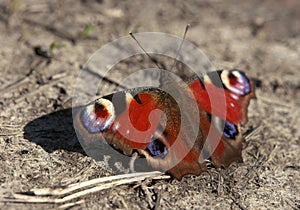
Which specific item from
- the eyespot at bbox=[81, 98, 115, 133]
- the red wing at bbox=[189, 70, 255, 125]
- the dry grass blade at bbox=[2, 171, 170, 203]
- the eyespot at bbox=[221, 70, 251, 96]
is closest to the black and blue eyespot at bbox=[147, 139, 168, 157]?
the dry grass blade at bbox=[2, 171, 170, 203]

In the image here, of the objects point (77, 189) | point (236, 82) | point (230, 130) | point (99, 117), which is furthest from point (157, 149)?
point (236, 82)

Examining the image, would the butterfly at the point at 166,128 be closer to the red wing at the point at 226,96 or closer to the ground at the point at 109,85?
the red wing at the point at 226,96

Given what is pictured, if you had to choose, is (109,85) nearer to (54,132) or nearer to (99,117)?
(54,132)

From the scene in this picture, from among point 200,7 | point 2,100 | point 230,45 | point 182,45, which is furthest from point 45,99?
point 200,7

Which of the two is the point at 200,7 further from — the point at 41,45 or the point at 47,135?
the point at 47,135

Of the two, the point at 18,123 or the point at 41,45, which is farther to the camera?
the point at 41,45

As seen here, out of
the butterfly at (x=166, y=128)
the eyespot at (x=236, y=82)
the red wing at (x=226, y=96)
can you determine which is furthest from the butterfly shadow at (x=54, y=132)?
the eyespot at (x=236, y=82)
